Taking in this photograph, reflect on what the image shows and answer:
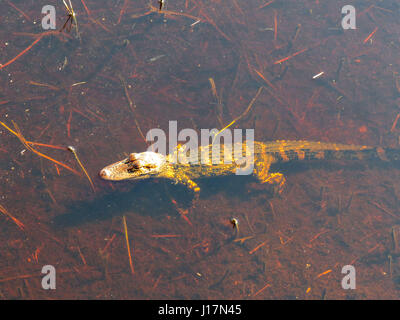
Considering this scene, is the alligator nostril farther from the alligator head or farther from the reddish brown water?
the reddish brown water

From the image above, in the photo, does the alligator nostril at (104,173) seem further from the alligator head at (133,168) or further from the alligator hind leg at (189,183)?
the alligator hind leg at (189,183)

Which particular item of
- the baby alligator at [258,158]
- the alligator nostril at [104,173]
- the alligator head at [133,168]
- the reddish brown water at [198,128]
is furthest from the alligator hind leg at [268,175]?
the alligator nostril at [104,173]

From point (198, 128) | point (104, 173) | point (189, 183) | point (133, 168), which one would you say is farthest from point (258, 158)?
point (104, 173)

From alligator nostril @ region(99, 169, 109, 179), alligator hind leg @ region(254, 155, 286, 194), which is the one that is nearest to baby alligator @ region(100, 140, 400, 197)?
alligator hind leg @ region(254, 155, 286, 194)

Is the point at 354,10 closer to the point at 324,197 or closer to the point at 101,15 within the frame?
the point at 324,197

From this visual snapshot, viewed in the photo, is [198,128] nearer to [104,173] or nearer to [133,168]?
[133,168]

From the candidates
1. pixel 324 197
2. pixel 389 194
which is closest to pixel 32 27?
pixel 324 197
